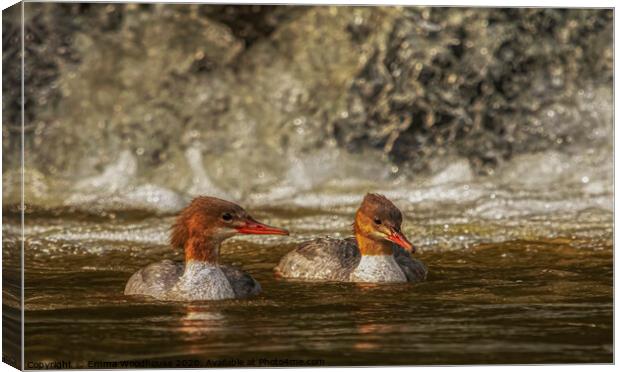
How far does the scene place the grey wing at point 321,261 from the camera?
11617 millimetres

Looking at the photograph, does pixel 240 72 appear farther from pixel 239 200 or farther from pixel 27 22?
pixel 27 22

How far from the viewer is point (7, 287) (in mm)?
10086

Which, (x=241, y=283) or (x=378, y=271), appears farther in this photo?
(x=378, y=271)

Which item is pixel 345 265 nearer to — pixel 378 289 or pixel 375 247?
pixel 375 247

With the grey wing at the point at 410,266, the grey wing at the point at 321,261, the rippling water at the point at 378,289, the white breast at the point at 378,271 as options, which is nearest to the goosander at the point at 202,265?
the rippling water at the point at 378,289

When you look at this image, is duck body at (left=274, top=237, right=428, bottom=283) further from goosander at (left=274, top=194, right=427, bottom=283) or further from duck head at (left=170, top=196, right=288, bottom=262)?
duck head at (left=170, top=196, right=288, bottom=262)

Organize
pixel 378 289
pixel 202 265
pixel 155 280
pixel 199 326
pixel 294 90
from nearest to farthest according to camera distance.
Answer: pixel 199 326 → pixel 155 280 → pixel 202 265 → pixel 378 289 → pixel 294 90

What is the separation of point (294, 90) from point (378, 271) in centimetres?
482

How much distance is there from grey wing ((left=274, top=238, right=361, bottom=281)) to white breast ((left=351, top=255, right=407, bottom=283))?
0.28ft

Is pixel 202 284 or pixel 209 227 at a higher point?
pixel 209 227

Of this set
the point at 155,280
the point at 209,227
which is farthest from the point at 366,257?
the point at 155,280

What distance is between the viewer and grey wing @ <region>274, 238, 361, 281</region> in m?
11.6

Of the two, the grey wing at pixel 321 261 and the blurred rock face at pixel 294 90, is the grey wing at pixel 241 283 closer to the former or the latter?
the grey wing at pixel 321 261

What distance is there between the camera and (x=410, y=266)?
461 inches
